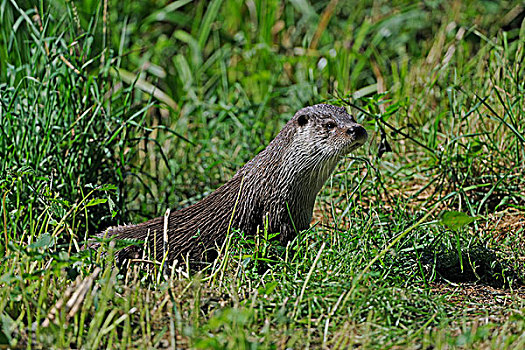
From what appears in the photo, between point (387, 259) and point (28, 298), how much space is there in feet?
4.59

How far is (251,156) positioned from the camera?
425 cm

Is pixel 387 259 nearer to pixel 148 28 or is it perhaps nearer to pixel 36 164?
pixel 36 164

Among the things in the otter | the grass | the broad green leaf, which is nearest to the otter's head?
the otter

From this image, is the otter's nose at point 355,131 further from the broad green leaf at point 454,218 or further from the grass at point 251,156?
the broad green leaf at point 454,218

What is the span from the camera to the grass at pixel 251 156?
2.18 meters

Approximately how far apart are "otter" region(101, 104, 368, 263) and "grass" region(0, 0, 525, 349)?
0.40 feet

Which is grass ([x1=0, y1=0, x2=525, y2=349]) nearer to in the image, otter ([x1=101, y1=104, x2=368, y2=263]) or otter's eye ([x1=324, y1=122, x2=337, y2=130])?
otter ([x1=101, y1=104, x2=368, y2=263])

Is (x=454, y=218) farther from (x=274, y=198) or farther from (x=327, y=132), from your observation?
(x=274, y=198)

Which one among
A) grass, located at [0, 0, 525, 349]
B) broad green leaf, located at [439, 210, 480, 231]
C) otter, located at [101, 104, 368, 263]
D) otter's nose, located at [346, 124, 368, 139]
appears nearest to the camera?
grass, located at [0, 0, 525, 349]

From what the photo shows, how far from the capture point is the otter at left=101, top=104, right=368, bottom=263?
2.98 m

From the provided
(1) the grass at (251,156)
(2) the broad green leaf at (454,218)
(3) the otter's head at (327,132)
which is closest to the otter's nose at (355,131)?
(3) the otter's head at (327,132)

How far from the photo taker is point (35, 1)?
4.73m

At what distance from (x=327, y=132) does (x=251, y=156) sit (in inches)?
53.1

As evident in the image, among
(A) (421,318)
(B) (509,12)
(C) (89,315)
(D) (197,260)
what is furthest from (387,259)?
(B) (509,12)
